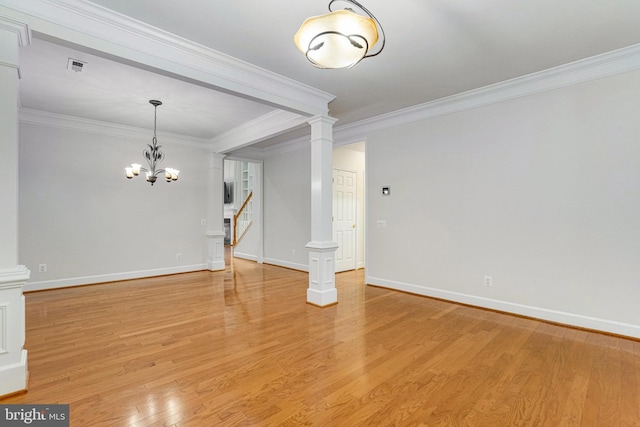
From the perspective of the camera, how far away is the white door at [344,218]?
6.28 m

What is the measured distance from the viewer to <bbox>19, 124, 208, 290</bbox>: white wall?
4.75m

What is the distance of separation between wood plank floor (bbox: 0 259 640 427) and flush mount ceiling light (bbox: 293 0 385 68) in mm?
2245

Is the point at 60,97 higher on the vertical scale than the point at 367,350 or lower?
higher

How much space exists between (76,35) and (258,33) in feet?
4.58

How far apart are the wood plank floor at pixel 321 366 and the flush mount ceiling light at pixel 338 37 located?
88.4 inches

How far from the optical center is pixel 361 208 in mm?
6824

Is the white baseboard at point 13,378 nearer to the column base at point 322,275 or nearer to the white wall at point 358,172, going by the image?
the column base at point 322,275

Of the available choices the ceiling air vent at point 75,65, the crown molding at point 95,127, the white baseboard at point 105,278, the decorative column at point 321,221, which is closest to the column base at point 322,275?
the decorative column at point 321,221

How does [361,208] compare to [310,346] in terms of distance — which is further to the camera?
[361,208]

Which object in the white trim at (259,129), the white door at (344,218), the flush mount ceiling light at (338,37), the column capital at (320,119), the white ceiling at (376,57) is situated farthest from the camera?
the white door at (344,218)

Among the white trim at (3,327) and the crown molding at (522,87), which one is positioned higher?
the crown molding at (522,87)

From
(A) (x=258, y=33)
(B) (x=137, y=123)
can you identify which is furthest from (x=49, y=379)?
(B) (x=137, y=123)

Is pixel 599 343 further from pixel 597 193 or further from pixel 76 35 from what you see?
pixel 76 35

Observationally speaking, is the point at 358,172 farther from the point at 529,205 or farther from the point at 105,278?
the point at 105,278
